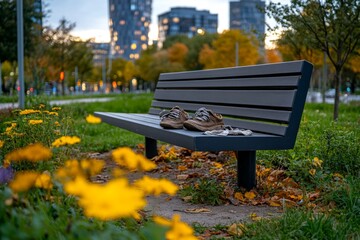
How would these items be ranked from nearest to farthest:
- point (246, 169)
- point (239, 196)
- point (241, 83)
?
point (239, 196) → point (246, 169) → point (241, 83)

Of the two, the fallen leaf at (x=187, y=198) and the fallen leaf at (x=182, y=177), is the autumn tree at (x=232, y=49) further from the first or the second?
the fallen leaf at (x=187, y=198)

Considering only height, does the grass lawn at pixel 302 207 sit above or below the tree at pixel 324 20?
below

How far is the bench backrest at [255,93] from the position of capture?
157 inches

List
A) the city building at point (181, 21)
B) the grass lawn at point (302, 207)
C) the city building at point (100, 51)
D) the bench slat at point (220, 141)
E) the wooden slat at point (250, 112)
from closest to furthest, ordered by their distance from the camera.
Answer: the grass lawn at point (302, 207)
the bench slat at point (220, 141)
the wooden slat at point (250, 112)
the city building at point (100, 51)
the city building at point (181, 21)

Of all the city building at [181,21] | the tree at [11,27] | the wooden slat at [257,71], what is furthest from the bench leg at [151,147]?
the city building at [181,21]

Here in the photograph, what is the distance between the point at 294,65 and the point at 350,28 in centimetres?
619

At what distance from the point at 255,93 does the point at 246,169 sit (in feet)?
2.35

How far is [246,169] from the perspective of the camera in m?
4.45

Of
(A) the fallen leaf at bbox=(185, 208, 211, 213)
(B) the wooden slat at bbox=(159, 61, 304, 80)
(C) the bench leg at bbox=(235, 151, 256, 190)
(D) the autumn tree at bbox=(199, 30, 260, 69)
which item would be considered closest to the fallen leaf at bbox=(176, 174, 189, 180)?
(C) the bench leg at bbox=(235, 151, 256, 190)

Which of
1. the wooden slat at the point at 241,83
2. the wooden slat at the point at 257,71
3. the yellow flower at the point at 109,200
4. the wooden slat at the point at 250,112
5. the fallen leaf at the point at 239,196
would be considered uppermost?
the wooden slat at the point at 257,71

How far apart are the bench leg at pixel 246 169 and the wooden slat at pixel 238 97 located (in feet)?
1.55

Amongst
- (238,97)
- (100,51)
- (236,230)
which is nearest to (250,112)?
(238,97)

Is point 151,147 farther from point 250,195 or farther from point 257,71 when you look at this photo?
point 250,195

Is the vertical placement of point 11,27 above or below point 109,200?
above
